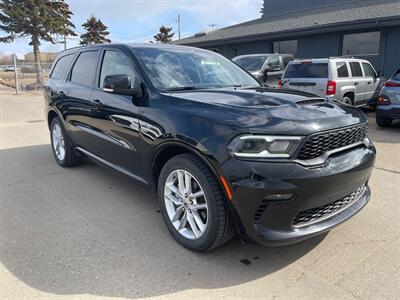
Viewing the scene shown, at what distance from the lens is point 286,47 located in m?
17.7

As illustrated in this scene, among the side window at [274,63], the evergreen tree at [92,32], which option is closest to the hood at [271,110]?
the side window at [274,63]

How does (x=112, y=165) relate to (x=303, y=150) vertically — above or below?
below

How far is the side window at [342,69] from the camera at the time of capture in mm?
9468

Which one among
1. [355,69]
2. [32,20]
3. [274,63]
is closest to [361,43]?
[274,63]

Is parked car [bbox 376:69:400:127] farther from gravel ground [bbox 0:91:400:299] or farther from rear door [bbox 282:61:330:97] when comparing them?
gravel ground [bbox 0:91:400:299]

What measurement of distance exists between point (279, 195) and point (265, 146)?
1.20 ft

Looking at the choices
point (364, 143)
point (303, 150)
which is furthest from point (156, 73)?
point (364, 143)

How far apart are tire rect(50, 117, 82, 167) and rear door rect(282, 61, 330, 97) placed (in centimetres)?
617

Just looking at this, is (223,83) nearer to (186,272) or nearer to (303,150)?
(303,150)

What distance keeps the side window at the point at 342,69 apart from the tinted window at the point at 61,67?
23.3 feet

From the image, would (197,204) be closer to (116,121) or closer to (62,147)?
(116,121)

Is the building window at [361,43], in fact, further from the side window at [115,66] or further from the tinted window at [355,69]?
the side window at [115,66]

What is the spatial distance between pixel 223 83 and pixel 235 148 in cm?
162

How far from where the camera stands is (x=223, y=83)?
3.97 metres
